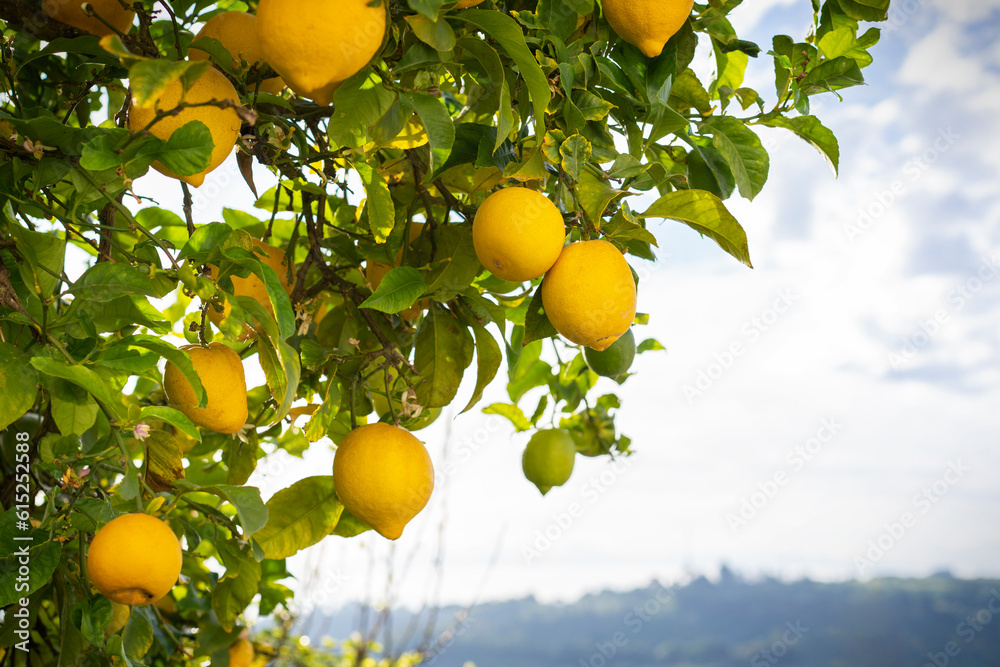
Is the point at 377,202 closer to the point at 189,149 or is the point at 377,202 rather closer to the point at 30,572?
the point at 189,149

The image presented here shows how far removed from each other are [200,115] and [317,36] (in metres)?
0.14

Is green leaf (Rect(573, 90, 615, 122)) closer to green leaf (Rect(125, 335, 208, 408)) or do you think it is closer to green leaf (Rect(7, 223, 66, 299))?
green leaf (Rect(125, 335, 208, 408))

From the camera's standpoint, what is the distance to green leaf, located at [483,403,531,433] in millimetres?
1173

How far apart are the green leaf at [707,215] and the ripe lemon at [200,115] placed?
0.39 meters

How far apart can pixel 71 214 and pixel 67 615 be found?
0.46 m

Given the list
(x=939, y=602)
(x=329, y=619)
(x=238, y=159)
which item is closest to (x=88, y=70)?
(x=238, y=159)

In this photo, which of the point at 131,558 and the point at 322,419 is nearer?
the point at 131,558

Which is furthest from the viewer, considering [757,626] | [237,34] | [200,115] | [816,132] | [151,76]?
[757,626]

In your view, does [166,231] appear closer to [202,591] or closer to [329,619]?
[202,591]

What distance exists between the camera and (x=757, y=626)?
6.66 m

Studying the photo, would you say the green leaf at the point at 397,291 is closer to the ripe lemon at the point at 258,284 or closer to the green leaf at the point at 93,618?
Answer: the ripe lemon at the point at 258,284

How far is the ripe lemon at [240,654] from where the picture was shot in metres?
1.11

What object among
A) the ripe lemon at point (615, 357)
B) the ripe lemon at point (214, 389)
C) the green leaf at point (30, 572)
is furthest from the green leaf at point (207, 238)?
the ripe lemon at point (615, 357)

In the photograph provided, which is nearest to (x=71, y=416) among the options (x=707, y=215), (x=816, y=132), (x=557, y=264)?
(x=557, y=264)
